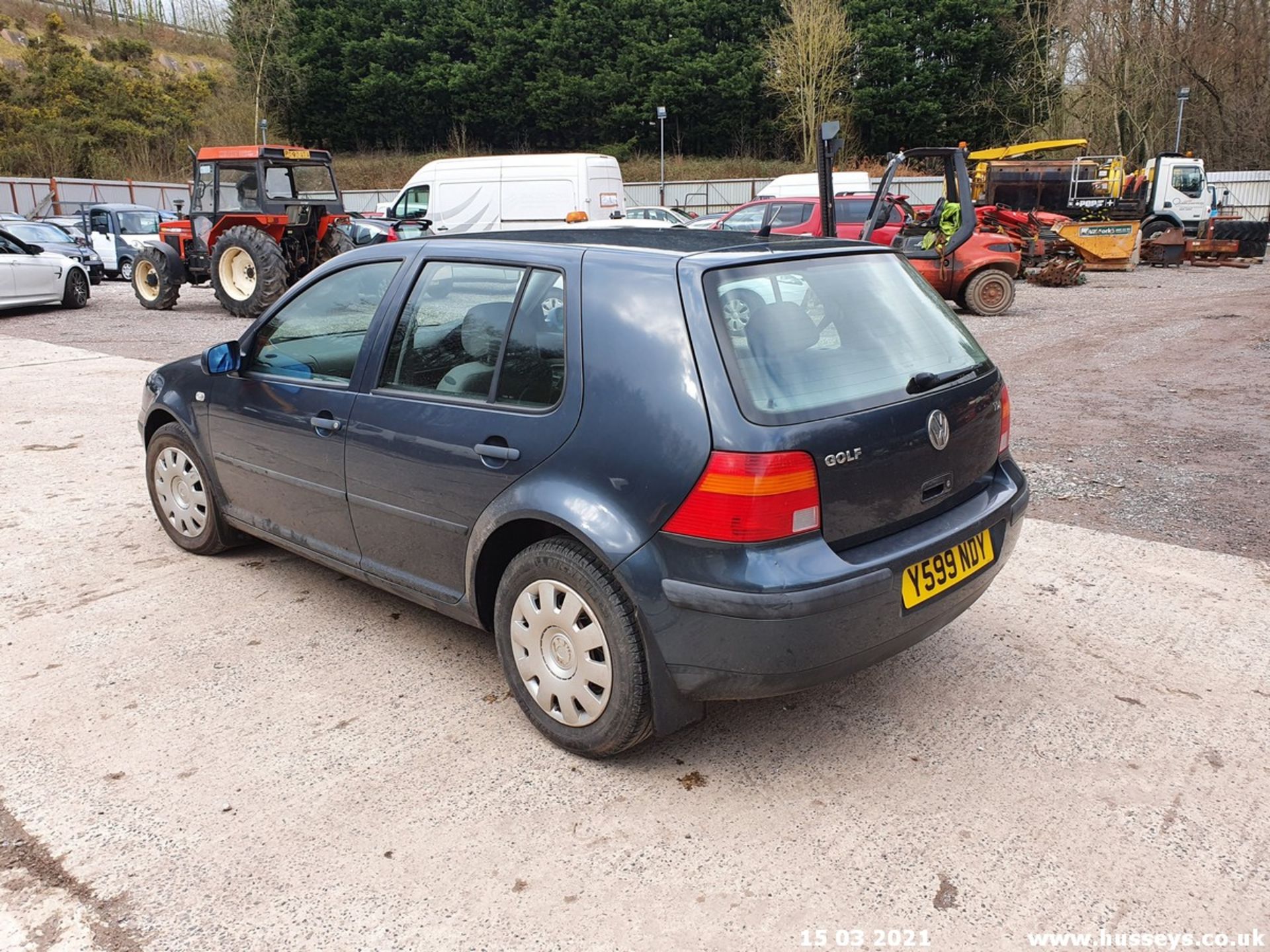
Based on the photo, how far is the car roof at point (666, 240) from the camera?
298 centimetres

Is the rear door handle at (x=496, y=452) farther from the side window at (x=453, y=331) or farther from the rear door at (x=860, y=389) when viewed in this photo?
the rear door at (x=860, y=389)

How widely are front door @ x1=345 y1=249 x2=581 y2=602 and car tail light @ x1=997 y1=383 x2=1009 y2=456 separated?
1.57m

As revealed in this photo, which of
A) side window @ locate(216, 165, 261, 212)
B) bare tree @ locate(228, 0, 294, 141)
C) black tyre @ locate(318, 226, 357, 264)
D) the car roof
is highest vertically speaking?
bare tree @ locate(228, 0, 294, 141)

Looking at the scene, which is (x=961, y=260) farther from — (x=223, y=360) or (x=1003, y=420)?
(x=223, y=360)

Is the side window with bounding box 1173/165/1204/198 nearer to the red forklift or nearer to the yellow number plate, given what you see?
the red forklift

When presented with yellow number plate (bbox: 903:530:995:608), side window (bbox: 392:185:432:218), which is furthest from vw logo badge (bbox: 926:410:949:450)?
side window (bbox: 392:185:432:218)

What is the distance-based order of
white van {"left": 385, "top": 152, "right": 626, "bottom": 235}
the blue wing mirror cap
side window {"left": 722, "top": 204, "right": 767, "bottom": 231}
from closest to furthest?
1. the blue wing mirror cap
2. side window {"left": 722, "top": 204, "right": 767, "bottom": 231}
3. white van {"left": 385, "top": 152, "right": 626, "bottom": 235}

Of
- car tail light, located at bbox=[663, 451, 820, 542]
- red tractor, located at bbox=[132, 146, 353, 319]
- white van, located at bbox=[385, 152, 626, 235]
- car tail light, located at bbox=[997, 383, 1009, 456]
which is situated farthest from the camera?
white van, located at bbox=[385, 152, 626, 235]

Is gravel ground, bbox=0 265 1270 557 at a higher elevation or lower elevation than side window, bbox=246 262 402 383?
lower

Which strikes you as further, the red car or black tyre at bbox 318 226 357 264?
the red car

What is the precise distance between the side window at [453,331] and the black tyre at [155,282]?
14.7 m

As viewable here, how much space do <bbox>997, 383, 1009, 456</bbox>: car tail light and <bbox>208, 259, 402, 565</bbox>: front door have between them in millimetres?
2286

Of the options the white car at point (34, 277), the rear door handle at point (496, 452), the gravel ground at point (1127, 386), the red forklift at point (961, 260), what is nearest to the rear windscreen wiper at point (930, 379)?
the rear door handle at point (496, 452)

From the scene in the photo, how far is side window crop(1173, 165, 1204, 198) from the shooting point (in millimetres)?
24609
